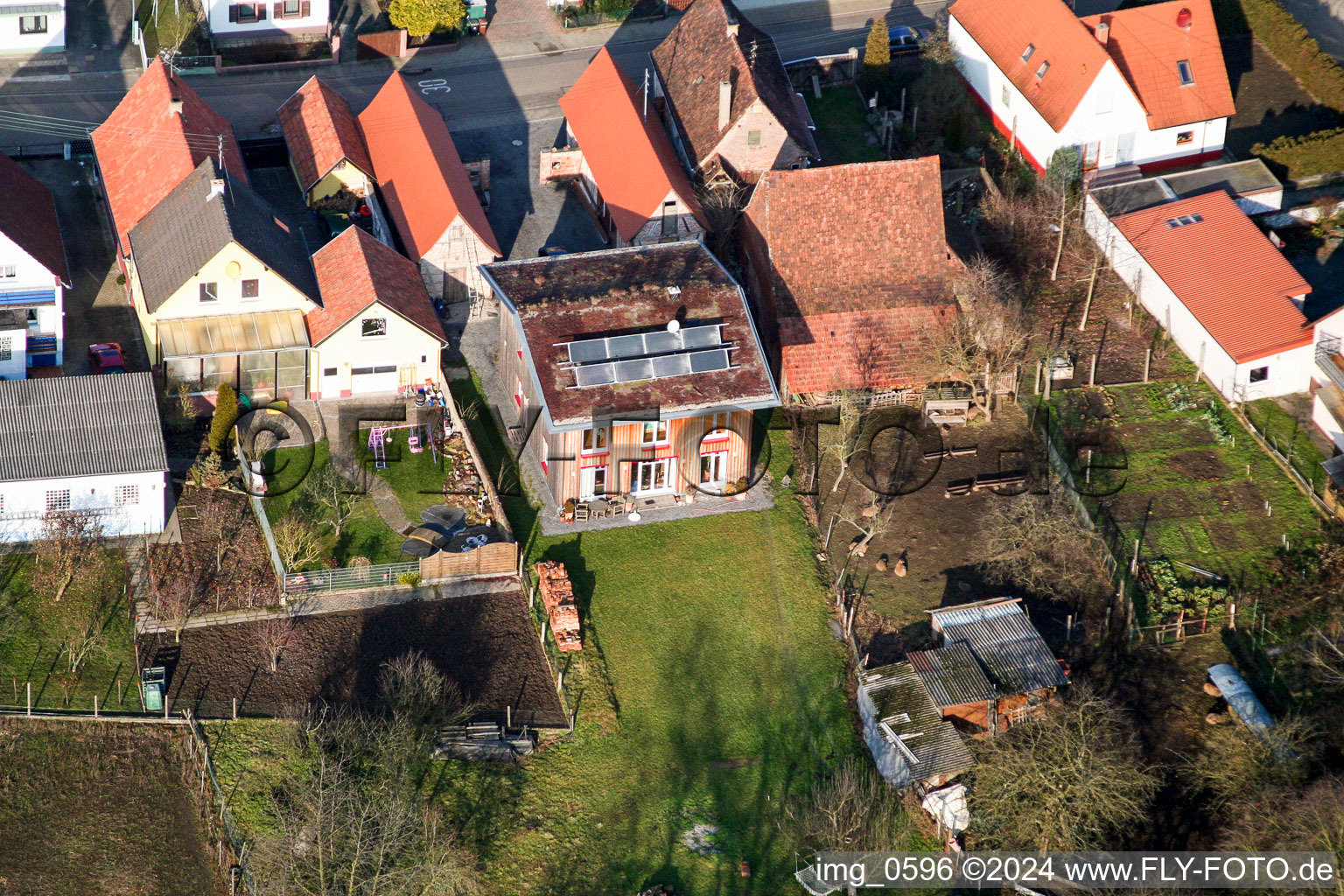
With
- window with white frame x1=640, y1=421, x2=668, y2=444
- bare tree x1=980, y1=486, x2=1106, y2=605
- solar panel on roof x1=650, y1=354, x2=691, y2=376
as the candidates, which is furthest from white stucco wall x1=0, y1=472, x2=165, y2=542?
bare tree x1=980, y1=486, x2=1106, y2=605

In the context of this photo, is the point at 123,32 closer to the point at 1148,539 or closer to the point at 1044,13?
the point at 1044,13

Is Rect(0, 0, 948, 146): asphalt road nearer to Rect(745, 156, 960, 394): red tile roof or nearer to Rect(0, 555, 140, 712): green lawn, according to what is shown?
Rect(745, 156, 960, 394): red tile roof

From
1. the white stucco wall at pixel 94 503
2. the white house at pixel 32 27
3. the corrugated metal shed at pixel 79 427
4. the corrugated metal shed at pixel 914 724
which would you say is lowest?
the corrugated metal shed at pixel 914 724

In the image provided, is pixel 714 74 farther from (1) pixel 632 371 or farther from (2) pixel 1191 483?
(2) pixel 1191 483

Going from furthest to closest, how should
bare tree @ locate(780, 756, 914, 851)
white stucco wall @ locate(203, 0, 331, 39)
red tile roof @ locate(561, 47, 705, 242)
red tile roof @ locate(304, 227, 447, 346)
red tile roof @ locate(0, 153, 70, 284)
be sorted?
white stucco wall @ locate(203, 0, 331, 39), red tile roof @ locate(561, 47, 705, 242), red tile roof @ locate(0, 153, 70, 284), red tile roof @ locate(304, 227, 447, 346), bare tree @ locate(780, 756, 914, 851)

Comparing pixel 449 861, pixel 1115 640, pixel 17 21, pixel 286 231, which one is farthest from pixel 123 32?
pixel 1115 640

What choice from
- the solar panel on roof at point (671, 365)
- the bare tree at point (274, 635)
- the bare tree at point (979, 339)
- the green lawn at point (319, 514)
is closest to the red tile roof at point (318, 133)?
the green lawn at point (319, 514)

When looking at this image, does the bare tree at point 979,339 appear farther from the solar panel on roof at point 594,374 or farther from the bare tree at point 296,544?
the bare tree at point 296,544
